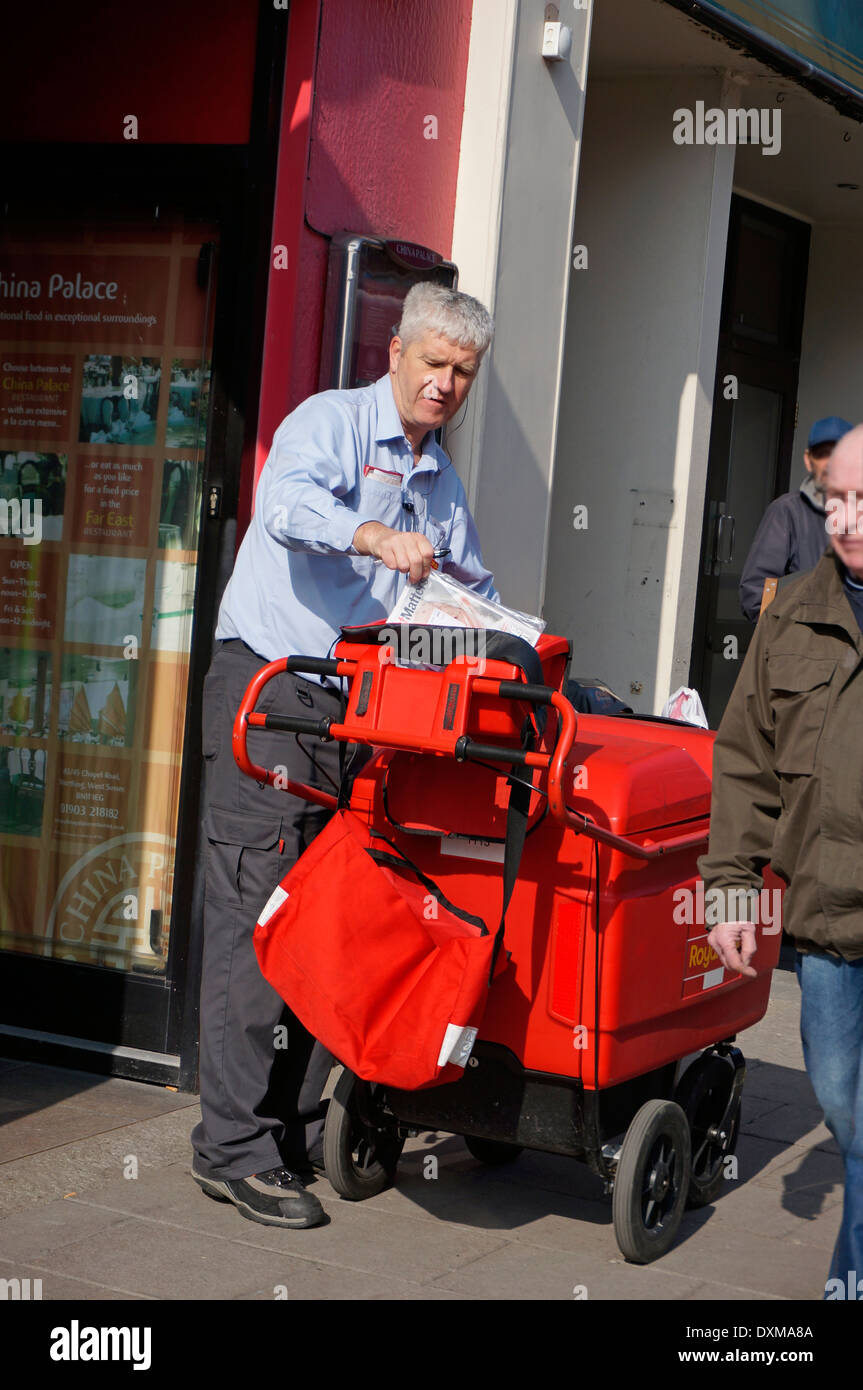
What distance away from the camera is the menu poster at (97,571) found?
200 inches

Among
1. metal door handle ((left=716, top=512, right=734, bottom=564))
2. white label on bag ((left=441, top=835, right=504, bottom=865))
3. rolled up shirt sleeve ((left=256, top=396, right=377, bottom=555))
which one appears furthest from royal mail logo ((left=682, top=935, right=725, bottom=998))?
metal door handle ((left=716, top=512, right=734, bottom=564))

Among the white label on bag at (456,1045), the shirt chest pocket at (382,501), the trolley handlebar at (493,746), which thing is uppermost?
the shirt chest pocket at (382,501)

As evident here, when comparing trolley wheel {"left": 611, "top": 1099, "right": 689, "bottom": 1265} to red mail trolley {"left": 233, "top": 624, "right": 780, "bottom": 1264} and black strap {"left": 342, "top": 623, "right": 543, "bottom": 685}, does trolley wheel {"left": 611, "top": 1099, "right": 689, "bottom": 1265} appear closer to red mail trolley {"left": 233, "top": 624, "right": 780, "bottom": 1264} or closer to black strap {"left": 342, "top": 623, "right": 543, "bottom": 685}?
red mail trolley {"left": 233, "top": 624, "right": 780, "bottom": 1264}

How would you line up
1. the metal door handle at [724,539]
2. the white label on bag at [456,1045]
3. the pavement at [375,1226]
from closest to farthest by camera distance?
the white label on bag at [456,1045] → the pavement at [375,1226] → the metal door handle at [724,539]

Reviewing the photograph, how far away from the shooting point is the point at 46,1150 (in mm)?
4391

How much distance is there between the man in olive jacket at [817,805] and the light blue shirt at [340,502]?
1.10 m

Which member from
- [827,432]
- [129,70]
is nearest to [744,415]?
[827,432]

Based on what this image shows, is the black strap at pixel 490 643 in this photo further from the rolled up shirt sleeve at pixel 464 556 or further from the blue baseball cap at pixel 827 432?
the blue baseball cap at pixel 827 432

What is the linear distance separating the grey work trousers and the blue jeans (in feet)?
4.38

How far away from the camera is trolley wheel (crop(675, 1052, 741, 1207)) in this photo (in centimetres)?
421

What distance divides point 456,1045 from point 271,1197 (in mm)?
922

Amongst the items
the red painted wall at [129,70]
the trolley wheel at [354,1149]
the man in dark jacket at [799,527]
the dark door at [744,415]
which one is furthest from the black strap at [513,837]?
the dark door at [744,415]

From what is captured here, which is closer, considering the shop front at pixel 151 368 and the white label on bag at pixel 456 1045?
the white label on bag at pixel 456 1045

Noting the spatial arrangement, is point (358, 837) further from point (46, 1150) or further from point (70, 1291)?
point (46, 1150)
